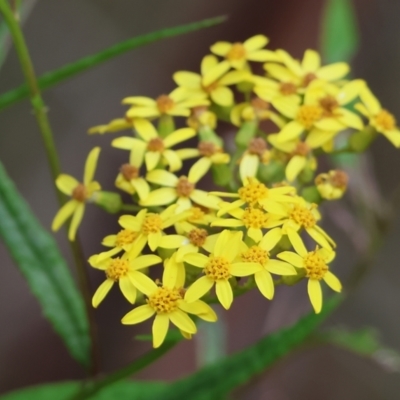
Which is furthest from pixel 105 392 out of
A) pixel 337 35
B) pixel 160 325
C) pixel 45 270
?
pixel 337 35

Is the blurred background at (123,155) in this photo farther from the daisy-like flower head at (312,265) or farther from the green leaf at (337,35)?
the daisy-like flower head at (312,265)

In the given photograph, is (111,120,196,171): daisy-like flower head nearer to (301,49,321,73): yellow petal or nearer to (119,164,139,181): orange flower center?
(119,164,139,181): orange flower center

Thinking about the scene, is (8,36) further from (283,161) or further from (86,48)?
(86,48)

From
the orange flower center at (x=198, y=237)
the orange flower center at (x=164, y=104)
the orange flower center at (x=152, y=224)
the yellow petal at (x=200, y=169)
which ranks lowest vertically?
the orange flower center at (x=198, y=237)

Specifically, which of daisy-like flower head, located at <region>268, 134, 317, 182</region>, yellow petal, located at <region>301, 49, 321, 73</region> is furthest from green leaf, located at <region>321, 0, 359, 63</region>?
daisy-like flower head, located at <region>268, 134, 317, 182</region>

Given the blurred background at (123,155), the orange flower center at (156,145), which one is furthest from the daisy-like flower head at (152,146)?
the blurred background at (123,155)

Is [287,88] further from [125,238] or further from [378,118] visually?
[125,238]
